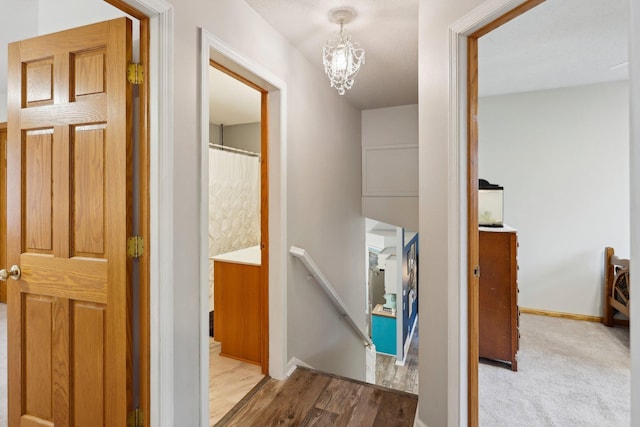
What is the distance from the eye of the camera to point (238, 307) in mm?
2629

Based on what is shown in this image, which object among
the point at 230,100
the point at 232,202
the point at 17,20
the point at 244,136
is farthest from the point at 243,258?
the point at 244,136

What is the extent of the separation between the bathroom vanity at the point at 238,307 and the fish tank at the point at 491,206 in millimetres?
1834

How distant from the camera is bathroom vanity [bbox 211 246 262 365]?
254 cm

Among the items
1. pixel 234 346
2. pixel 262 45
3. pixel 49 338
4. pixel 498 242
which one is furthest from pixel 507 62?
pixel 49 338

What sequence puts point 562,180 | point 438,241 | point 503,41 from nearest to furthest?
point 438,241 < point 503,41 < point 562,180

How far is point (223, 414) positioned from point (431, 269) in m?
1.50

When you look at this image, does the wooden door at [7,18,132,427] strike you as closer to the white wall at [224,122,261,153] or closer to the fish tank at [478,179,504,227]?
the fish tank at [478,179,504,227]

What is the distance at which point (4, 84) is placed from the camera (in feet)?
12.5

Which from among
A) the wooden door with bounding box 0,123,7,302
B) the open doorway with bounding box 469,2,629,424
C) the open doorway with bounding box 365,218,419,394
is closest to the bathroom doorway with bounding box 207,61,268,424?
the open doorway with bounding box 365,218,419,394

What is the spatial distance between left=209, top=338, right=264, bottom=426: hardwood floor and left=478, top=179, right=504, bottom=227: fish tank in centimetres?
210

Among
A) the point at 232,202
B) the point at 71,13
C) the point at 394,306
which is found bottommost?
the point at 394,306

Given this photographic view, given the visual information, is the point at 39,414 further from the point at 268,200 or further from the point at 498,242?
the point at 498,242

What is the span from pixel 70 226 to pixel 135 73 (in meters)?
0.73

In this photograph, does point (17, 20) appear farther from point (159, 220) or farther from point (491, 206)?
point (491, 206)
